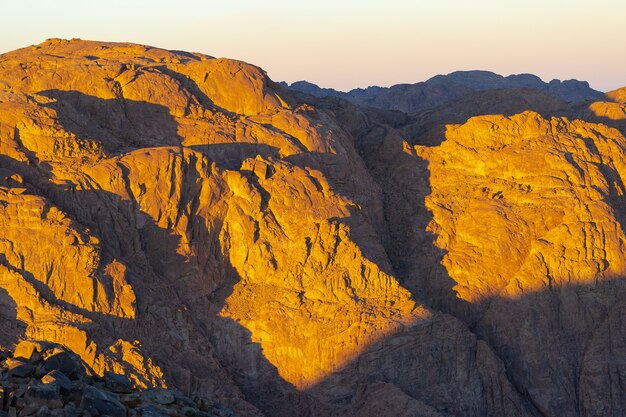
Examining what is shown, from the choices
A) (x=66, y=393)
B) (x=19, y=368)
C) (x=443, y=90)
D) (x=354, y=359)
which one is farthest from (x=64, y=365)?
(x=443, y=90)

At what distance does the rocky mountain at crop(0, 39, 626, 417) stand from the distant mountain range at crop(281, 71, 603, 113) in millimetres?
52795

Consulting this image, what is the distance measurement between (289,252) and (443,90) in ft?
224

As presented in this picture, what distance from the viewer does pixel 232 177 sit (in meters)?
40.9

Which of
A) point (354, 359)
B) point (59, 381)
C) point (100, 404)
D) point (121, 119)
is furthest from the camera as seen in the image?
point (121, 119)

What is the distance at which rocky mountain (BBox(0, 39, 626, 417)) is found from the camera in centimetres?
3672

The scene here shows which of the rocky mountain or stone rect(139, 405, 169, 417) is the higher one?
the rocky mountain

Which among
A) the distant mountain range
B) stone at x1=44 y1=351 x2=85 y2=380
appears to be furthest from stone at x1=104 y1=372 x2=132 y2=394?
the distant mountain range

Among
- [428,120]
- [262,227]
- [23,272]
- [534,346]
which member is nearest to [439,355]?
[534,346]

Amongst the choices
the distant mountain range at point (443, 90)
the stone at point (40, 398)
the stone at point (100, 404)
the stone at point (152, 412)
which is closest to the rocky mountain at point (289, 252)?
the stone at point (152, 412)

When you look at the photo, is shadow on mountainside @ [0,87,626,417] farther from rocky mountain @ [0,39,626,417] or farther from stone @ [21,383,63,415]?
stone @ [21,383,63,415]

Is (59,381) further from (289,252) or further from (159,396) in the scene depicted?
(289,252)

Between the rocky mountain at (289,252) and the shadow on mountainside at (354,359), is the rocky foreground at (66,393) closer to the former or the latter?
the rocky mountain at (289,252)

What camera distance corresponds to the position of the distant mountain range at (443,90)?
105 m

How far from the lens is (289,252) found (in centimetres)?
4031
